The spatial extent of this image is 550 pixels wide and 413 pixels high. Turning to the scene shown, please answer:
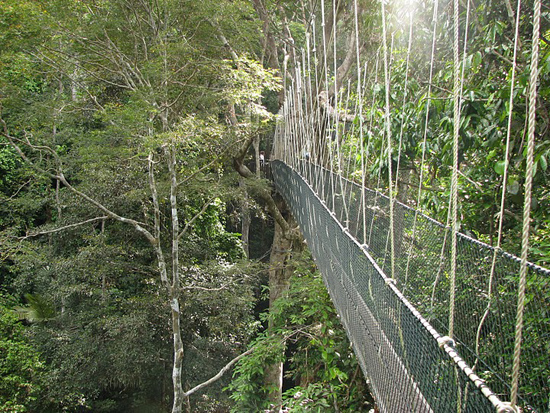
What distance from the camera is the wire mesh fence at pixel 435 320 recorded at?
3.05 ft

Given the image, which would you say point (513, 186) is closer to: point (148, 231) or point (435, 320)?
point (435, 320)

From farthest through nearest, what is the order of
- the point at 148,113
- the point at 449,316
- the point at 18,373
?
the point at 18,373 < the point at 148,113 < the point at 449,316

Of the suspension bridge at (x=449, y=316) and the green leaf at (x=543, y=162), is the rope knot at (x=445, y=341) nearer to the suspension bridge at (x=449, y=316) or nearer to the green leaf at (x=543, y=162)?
the suspension bridge at (x=449, y=316)

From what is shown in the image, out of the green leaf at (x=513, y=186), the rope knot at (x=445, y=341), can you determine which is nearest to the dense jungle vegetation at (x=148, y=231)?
the green leaf at (x=513, y=186)

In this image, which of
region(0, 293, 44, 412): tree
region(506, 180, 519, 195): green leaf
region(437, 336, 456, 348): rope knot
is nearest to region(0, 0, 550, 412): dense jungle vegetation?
region(0, 293, 44, 412): tree

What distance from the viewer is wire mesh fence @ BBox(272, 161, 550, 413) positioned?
930 mm

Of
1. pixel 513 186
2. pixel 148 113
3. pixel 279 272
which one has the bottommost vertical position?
pixel 279 272

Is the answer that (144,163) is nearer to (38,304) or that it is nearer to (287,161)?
(287,161)

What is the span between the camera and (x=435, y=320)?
1394 mm

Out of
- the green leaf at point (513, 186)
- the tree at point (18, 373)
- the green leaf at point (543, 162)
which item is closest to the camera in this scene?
the green leaf at point (543, 162)

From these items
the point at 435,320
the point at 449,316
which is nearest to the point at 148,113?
the point at 435,320

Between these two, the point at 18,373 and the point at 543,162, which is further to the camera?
the point at 18,373

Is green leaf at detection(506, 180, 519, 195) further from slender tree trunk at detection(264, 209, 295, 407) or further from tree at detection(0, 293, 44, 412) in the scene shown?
tree at detection(0, 293, 44, 412)

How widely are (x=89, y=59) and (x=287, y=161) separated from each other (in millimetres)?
2613
